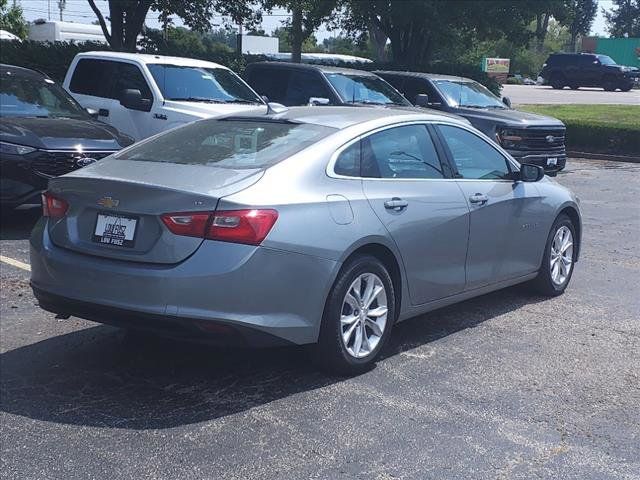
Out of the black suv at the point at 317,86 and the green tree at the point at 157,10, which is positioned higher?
the green tree at the point at 157,10

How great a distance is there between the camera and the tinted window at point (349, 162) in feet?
17.1

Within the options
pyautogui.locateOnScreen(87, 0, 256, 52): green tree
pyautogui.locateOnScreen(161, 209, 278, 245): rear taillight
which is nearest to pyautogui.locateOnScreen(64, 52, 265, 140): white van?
pyautogui.locateOnScreen(161, 209, 278, 245): rear taillight

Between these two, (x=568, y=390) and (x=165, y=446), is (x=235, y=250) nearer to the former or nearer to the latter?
(x=165, y=446)

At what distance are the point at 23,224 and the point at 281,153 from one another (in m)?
5.52

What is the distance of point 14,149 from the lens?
888 centimetres

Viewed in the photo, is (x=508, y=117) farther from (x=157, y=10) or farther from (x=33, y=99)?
(x=157, y=10)

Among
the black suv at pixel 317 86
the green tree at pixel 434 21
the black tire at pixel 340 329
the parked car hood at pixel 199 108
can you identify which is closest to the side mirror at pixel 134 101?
the parked car hood at pixel 199 108

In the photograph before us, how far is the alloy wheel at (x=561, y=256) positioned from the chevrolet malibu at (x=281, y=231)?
95 cm

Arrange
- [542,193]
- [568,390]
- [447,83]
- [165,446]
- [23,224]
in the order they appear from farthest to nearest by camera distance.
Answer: [447,83]
[23,224]
[542,193]
[568,390]
[165,446]

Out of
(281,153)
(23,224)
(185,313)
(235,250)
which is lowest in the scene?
(23,224)

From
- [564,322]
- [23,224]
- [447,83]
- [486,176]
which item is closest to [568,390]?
[564,322]

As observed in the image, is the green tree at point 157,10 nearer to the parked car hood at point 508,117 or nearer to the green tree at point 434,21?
the green tree at point 434,21

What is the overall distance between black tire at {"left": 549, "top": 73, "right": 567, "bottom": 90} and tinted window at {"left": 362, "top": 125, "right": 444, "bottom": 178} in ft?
156

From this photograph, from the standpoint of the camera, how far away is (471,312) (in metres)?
6.68
